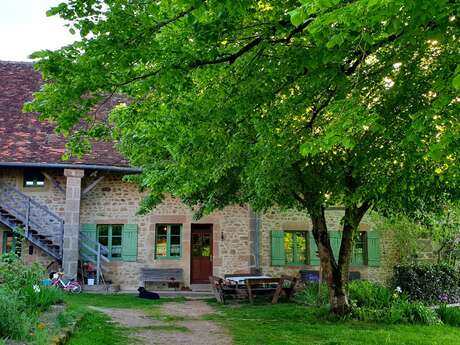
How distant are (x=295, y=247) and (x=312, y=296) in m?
4.30

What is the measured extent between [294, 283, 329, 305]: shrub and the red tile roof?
256 inches

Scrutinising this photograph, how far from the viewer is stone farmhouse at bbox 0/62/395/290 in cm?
1371

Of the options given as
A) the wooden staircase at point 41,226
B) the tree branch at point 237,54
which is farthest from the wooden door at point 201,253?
the tree branch at point 237,54

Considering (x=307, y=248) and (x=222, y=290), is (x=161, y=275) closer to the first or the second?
(x=222, y=290)

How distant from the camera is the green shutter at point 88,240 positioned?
14204 mm

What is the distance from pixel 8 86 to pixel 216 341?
13.4 m

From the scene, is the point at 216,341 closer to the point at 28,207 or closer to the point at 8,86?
the point at 28,207

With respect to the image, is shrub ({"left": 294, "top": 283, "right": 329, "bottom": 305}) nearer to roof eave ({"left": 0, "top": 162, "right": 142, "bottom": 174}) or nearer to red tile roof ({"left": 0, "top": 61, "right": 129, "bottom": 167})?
roof eave ({"left": 0, "top": 162, "right": 142, "bottom": 174})

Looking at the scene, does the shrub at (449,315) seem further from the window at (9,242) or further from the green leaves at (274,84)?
the window at (9,242)

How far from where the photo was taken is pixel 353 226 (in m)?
9.19

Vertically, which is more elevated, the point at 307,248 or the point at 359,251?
the point at 307,248

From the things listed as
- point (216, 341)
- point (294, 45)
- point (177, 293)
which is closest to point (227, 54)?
point (294, 45)

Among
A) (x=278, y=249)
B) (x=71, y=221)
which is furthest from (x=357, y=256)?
(x=71, y=221)

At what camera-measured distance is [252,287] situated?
1196cm
